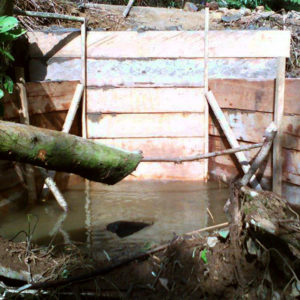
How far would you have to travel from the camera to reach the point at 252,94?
5.14 metres

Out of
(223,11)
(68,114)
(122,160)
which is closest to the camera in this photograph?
(122,160)

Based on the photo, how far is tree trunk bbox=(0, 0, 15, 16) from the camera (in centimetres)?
475

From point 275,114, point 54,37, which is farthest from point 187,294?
point 54,37

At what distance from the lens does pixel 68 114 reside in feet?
18.4

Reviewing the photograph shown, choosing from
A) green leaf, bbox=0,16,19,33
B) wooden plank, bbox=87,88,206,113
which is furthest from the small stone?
wooden plank, bbox=87,88,206,113

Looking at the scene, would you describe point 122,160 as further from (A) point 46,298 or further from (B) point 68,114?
(B) point 68,114

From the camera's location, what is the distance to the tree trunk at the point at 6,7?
475 centimetres

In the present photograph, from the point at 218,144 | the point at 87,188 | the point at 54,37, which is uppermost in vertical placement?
the point at 54,37

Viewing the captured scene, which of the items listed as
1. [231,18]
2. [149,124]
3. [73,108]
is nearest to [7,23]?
[73,108]

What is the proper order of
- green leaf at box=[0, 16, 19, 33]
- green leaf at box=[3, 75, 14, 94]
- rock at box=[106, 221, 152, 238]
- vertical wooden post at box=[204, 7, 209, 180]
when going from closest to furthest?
1. rock at box=[106, 221, 152, 238]
2. green leaf at box=[0, 16, 19, 33]
3. green leaf at box=[3, 75, 14, 94]
4. vertical wooden post at box=[204, 7, 209, 180]

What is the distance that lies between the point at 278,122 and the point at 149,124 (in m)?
1.72

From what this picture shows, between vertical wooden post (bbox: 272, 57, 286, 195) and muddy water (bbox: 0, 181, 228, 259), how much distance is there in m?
0.63

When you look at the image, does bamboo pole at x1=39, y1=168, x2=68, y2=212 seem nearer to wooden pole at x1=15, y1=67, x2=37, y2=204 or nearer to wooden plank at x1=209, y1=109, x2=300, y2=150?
wooden pole at x1=15, y1=67, x2=37, y2=204

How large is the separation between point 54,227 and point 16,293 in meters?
1.62
